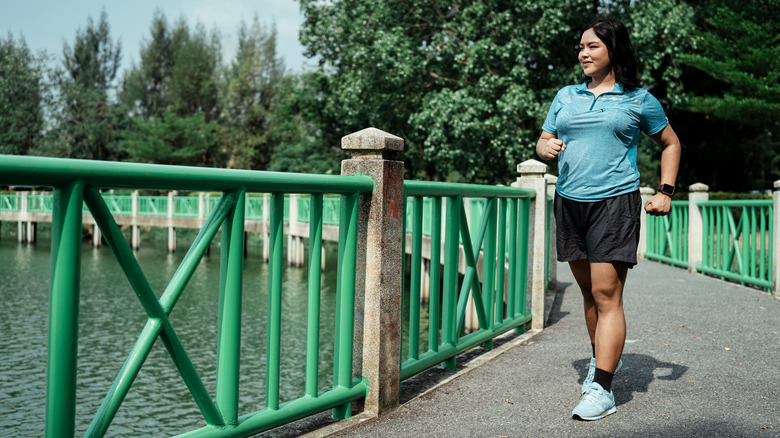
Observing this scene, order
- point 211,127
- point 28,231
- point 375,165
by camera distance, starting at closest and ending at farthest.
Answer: point 375,165 → point 28,231 → point 211,127

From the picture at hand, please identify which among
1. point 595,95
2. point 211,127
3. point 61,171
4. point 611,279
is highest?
point 211,127

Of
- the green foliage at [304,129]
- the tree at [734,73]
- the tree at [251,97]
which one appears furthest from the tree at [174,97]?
the tree at [734,73]

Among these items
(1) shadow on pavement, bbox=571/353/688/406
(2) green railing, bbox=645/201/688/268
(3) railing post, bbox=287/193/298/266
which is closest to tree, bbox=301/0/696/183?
(3) railing post, bbox=287/193/298/266

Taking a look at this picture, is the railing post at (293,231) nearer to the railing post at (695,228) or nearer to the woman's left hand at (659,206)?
the railing post at (695,228)

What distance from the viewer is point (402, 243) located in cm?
350

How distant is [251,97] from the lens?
47625 mm

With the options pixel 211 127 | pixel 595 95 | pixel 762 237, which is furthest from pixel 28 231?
pixel 595 95

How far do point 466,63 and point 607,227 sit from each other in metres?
16.3

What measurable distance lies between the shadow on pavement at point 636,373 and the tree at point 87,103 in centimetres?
4316

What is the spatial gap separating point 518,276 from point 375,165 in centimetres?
261

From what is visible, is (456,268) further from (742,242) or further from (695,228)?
(695,228)

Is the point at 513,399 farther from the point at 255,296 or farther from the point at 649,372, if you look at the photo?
the point at 255,296

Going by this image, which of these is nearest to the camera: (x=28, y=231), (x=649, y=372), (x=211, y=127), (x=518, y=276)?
(x=649, y=372)

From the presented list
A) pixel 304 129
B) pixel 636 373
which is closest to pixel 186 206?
pixel 304 129
